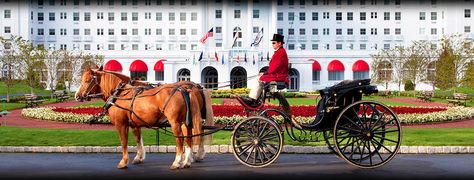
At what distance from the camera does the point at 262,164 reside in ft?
30.0

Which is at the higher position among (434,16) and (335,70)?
(434,16)

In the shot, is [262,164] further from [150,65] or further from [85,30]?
[85,30]

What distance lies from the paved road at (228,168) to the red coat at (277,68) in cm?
145

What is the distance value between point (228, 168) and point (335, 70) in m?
55.8

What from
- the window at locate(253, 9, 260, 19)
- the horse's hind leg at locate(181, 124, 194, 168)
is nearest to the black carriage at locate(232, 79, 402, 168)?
the horse's hind leg at locate(181, 124, 194, 168)

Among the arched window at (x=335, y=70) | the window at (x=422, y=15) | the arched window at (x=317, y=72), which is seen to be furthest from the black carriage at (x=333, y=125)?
the window at (x=422, y=15)

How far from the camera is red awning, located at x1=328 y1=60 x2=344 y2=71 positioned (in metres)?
63.9

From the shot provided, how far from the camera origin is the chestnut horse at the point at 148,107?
368 inches

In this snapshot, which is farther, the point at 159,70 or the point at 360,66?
the point at 159,70

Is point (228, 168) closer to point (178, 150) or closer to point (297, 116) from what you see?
point (178, 150)

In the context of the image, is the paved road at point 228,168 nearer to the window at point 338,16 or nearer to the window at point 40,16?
the window at point 338,16

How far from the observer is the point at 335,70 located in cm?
6406

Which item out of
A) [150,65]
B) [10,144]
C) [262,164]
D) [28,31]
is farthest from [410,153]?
[28,31]

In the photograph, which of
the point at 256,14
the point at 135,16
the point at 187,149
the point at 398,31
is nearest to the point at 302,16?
the point at 256,14
